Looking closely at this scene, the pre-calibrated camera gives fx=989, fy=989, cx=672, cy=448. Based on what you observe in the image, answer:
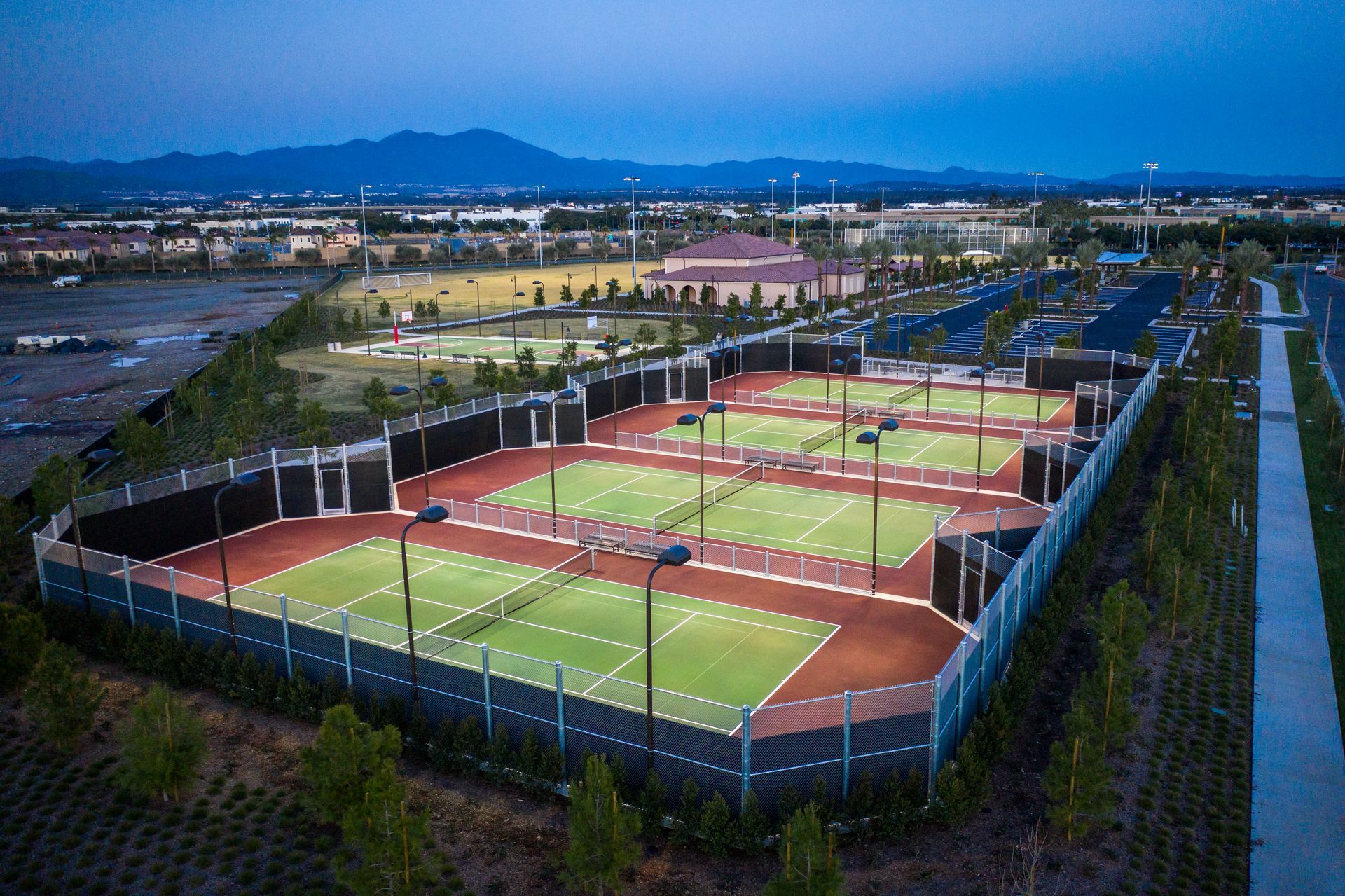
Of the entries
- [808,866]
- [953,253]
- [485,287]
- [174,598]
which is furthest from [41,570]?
[485,287]

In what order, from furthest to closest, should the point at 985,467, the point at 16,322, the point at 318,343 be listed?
the point at 16,322
the point at 318,343
the point at 985,467

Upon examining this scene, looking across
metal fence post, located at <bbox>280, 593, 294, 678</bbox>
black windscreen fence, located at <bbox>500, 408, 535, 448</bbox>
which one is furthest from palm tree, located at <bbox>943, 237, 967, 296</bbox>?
metal fence post, located at <bbox>280, 593, 294, 678</bbox>

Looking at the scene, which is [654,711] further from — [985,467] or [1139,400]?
[1139,400]

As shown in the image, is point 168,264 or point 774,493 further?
point 168,264

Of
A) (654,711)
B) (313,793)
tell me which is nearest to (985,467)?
(654,711)

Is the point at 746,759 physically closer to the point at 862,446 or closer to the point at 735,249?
the point at 862,446

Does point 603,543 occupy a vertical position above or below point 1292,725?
above

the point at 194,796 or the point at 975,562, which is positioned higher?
the point at 975,562

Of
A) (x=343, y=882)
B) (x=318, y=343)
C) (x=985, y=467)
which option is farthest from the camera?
(x=318, y=343)
